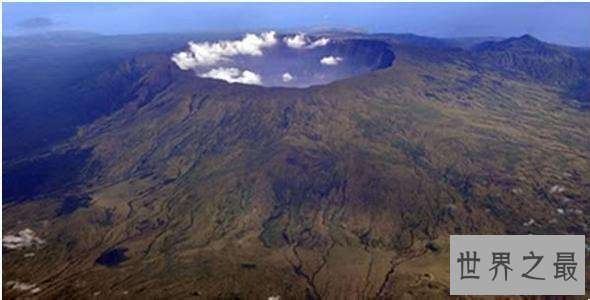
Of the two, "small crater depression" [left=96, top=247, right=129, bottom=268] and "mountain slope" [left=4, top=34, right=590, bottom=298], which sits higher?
"mountain slope" [left=4, top=34, right=590, bottom=298]

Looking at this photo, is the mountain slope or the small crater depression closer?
the mountain slope

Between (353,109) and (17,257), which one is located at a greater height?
(353,109)

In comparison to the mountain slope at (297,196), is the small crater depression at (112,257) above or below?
below

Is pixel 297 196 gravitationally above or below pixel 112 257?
above

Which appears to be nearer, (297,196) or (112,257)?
(112,257)

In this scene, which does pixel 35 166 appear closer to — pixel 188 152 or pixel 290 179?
pixel 188 152

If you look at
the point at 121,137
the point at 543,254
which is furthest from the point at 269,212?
the point at 543,254

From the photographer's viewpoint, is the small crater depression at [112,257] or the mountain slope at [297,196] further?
the small crater depression at [112,257]

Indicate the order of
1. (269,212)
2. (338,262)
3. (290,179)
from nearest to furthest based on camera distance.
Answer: (338,262) < (269,212) < (290,179)
